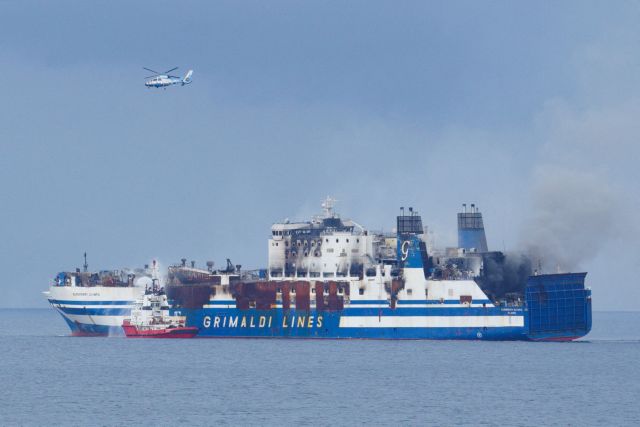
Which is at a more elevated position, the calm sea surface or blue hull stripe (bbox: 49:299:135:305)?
blue hull stripe (bbox: 49:299:135:305)

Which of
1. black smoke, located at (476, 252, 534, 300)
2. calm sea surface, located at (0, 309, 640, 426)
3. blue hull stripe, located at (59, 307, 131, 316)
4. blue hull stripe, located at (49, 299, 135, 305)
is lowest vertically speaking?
calm sea surface, located at (0, 309, 640, 426)

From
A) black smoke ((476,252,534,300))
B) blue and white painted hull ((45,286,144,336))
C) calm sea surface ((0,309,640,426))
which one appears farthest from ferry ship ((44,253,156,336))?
black smoke ((476,252,534,300))

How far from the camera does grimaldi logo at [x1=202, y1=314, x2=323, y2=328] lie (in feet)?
374

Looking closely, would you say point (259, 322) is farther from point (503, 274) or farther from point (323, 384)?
point (323, 384)

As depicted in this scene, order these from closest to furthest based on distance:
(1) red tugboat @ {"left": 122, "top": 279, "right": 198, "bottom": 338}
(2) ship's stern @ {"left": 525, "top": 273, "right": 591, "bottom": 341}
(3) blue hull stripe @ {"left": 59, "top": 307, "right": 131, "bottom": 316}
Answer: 1. (2) ship's stern @ {"left": 525, "top": 273, "right": 591, "bottom": 341}
2. (1) red tugboat @ {"left": 122, "top": 279, "right": 198, "bottom": 338}
3. (3) blue hull stripe @ {"left": 59, "top": 307, "right": 131, "bottom": 316}

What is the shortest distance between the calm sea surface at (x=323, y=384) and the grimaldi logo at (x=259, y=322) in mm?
1705

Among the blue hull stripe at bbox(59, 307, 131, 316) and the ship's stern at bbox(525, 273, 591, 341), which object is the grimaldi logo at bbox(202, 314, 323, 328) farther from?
the ship's stern at bbox(525, 273, 591, 341)

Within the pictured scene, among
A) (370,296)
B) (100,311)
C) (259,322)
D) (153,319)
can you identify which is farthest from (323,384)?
(100,311)

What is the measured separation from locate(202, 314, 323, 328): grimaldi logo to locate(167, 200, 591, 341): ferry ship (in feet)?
0.28

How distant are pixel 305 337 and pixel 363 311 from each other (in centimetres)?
573

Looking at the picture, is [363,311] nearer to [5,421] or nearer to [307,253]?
[307,253]

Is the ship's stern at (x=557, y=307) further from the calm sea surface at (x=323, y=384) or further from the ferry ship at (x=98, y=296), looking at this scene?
the ferry ship at (x=98, y=296)

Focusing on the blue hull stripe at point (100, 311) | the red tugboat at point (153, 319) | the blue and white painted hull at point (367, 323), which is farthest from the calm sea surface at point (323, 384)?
the blue hull stripe at point (100, 311)

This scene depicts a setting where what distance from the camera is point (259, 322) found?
115375mm
